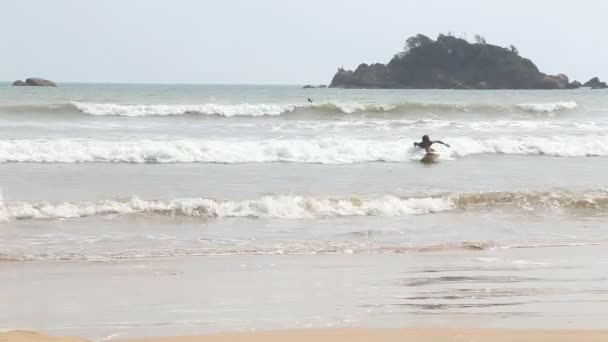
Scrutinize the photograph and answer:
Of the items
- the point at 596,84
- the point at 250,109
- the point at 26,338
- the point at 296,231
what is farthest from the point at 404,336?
the point at 596,84

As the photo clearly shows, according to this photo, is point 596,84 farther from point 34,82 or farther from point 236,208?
point 236,208

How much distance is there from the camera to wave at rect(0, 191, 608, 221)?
9758 millimetres

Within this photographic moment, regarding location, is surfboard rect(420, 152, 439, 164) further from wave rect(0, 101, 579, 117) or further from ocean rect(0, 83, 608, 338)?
wave rect(0, 101, 579, 117)

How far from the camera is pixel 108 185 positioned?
12.1 m

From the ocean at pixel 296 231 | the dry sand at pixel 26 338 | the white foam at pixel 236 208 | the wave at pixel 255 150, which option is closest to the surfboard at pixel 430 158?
the ocean at pixel 296 231

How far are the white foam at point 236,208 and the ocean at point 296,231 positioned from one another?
0.03 meters

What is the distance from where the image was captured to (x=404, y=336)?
4496 millimetres

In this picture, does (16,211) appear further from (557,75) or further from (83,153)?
(557,75)

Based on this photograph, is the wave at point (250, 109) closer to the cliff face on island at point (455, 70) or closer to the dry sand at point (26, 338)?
the dry sand at point (26, 338)

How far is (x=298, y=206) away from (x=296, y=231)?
135cm

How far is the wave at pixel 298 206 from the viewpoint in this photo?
32.0 ft

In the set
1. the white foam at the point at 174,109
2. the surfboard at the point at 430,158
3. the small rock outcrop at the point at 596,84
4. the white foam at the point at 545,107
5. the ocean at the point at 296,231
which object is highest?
the small rock outcrop at the point at 596,84

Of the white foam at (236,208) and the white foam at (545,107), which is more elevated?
the white foam at (545,107)

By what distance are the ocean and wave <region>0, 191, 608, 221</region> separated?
3cm
